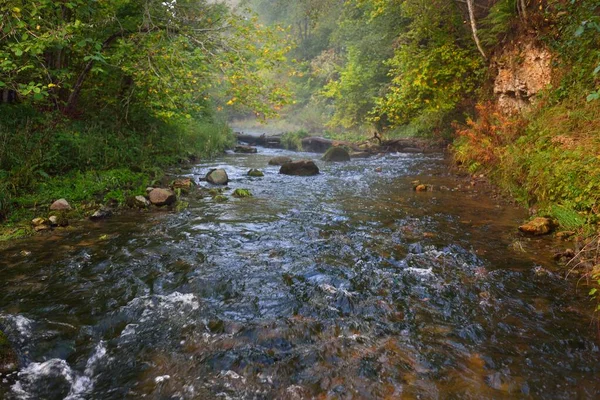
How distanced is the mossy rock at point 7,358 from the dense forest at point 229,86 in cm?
399

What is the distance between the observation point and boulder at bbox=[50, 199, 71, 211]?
708 cm

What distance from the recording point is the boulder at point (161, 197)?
27.6ft

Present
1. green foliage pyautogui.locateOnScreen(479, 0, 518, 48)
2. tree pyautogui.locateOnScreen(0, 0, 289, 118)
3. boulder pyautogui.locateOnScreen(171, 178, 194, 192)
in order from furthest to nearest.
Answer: green foliage pyautogui.locateOnScreen(479, 0, 518, 48), boulder pyautogui.locateOnScreen(171, 178, 194, 192), tree pyautogui.locateOnScreen(0, 0, 289, 118)

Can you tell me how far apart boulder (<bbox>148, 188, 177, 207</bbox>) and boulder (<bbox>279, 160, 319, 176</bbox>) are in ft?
17.5

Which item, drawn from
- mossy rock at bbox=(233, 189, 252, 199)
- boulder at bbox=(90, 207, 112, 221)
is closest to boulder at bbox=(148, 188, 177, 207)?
boulder at bbox=(90, 207, 112, 221)

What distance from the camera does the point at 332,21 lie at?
36.4 metres

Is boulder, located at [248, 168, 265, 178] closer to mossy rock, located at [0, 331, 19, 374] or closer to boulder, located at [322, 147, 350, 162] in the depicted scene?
boulder, located at [322, 147, 350, 162]

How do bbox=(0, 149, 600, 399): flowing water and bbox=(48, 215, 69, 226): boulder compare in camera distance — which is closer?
bbox=(0, 149, 600, 399): flowing water

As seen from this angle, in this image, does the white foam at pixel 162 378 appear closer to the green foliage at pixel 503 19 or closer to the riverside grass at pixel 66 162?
the riverside grass at pixel 66 162

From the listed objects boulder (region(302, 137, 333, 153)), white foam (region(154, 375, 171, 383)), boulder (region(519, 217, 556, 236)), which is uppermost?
boulder (region(519, 217, 556, 236))

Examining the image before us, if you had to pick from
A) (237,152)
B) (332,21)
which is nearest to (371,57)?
(237,152)

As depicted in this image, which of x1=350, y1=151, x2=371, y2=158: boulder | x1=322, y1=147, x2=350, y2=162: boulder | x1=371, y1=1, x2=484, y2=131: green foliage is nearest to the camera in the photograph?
x1=371, y1=1, x2=484, y2=131: green foliage

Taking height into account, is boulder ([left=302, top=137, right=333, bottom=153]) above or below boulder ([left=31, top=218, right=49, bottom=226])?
A: above

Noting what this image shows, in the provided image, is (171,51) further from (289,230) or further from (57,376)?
(57,376)
